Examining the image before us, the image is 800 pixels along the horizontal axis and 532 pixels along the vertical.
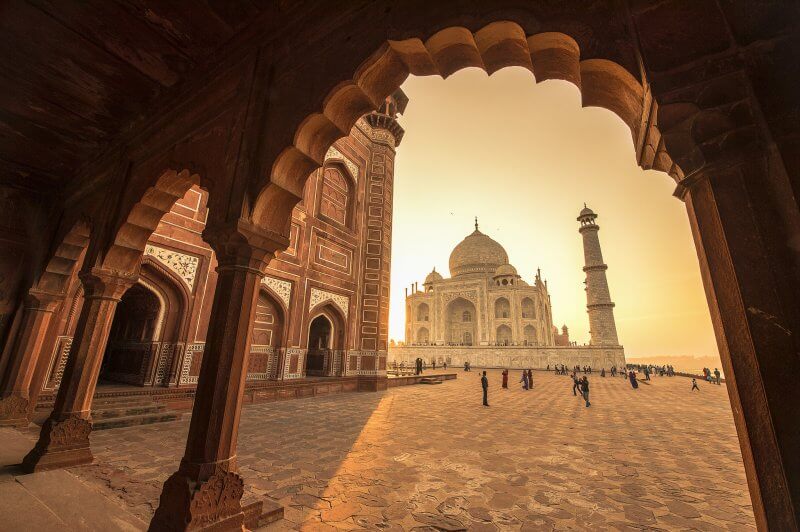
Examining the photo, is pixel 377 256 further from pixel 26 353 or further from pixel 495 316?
pixel 495 316

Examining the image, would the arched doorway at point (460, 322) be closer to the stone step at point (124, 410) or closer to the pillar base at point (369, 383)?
the pillar base at point (369, 383)

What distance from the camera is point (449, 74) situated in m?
2.71

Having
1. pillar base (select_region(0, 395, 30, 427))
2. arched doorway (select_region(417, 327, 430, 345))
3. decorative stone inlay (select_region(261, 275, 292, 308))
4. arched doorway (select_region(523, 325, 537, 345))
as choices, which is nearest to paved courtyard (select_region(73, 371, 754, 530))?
pillar base (select_region(0, 395, 30, 427))

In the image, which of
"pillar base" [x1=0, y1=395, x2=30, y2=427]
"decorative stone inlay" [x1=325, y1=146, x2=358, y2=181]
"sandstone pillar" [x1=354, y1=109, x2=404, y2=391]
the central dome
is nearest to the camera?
"pillar base" [x1=0, y1=395, x2=30, y2=427]

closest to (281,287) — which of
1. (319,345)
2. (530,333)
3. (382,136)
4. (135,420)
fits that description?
(319,345)

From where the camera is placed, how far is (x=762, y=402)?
4.00ft

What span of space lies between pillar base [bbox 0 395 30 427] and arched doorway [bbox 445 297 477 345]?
34.0 meters

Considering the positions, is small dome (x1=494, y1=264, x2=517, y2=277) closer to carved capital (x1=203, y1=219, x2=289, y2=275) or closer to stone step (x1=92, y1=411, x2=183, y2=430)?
stone step (x1=92, y1=411, x2=183, y2=430)

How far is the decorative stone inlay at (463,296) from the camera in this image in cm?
3627

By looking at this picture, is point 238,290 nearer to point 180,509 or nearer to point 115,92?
point 180,509

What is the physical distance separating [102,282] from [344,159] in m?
10.7

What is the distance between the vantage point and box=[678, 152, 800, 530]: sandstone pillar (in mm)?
1147

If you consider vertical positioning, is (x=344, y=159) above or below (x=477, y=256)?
below

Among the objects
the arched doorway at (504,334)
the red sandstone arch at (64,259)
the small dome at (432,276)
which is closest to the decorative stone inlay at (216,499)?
the red sandstone arch at (64,259)
